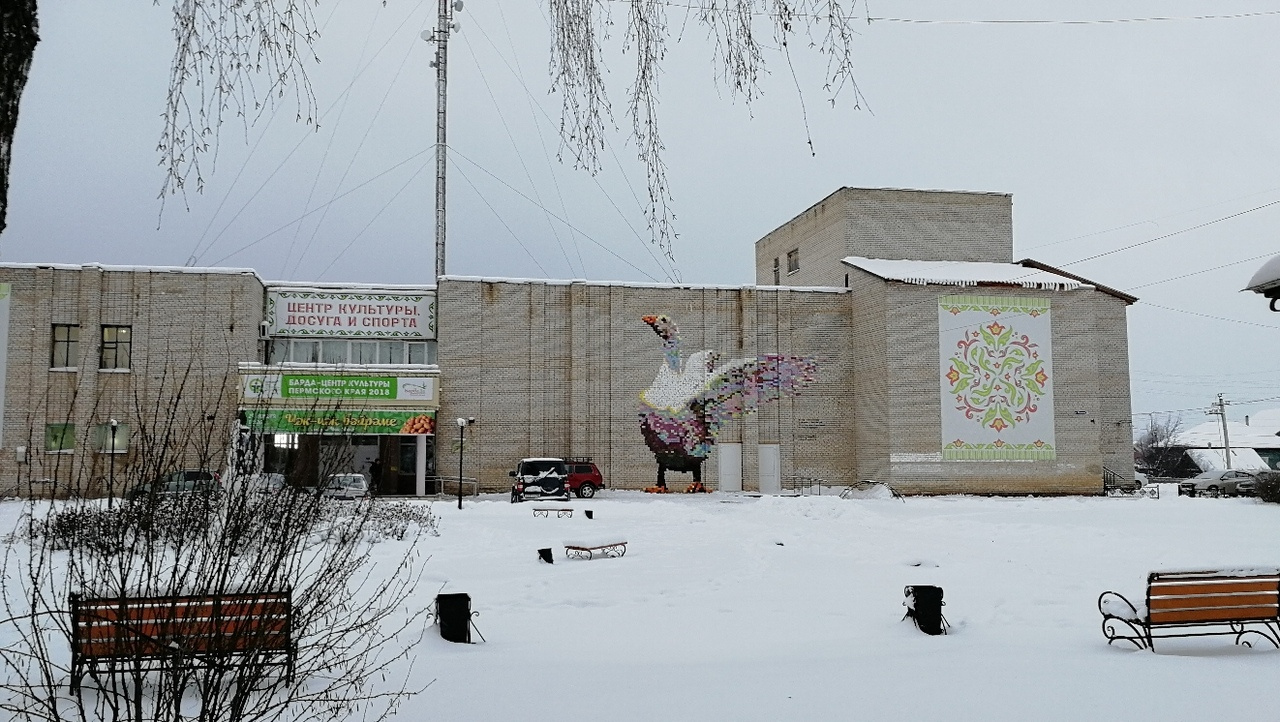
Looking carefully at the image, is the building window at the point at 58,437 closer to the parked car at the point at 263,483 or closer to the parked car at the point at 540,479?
the parked car at the point at 263,483

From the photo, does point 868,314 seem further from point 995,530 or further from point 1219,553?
point 1219,553

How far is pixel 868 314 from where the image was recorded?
37.5m

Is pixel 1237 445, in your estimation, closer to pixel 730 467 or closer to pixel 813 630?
pixel 730 467

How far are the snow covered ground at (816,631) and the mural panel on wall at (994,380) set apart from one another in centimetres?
1502

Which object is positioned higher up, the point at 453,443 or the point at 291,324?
the point at 291,324

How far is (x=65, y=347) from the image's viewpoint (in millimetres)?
34031

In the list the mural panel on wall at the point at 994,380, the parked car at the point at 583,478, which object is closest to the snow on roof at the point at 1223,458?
the mural panel on wall at the point at 994,380

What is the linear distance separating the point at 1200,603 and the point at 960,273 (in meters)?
30.9

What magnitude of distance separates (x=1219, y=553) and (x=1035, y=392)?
20237 mm

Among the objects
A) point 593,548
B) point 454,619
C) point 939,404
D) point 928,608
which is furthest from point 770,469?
point 454,619

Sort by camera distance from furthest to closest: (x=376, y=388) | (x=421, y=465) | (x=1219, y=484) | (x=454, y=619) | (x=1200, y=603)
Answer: (x=1219, y=484)
(x=421, y=465)
(x=376, y=388)
(x=454, y=619)
(x=1200, y=603)

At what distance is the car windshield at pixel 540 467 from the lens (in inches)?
1326

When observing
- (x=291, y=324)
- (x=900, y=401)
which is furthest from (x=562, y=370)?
(x=900, y=401)

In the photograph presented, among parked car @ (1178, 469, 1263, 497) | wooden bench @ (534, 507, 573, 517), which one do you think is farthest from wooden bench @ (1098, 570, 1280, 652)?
parked car @ (1178, 469, 1263, 497)
